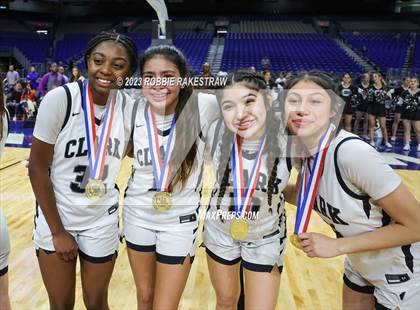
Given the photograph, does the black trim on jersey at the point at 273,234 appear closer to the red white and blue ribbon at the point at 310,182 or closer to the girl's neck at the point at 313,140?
the red white and blue ribbon at the point at 310,182

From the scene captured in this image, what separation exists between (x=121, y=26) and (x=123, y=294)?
56.4 ft

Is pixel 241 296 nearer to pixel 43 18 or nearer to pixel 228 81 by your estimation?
pixel 228 81

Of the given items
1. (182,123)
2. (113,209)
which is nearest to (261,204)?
(182,123)

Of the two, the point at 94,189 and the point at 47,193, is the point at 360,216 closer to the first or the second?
the point at 94,189

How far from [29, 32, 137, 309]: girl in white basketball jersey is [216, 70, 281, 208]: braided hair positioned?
41 centimetres

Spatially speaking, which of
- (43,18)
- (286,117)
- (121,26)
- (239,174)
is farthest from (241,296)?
(43,18)

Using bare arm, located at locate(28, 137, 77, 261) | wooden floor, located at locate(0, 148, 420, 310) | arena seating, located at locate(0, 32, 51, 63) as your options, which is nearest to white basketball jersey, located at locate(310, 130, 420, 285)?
bare arm, located at locate(28, 137, 77, 261)

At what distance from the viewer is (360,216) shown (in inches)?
51.0

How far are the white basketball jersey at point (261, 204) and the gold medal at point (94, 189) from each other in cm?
44

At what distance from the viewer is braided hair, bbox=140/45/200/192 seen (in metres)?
1.54

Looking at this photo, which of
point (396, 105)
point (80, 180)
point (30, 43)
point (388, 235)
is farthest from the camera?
point (30, 43)

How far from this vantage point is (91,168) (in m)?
1.50

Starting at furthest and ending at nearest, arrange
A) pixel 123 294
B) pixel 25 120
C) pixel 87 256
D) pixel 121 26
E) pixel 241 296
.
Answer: pixel 121 26, pixel 25 120, pixel 123 294, pixel 241 296, pixel 87 256

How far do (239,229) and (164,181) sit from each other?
347 millimetres
